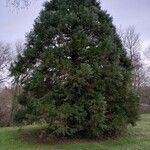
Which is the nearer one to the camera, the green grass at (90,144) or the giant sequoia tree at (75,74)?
the green grass at (90,144)

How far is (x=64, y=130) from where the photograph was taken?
48.7 ft

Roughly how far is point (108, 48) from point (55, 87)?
9.57 ft

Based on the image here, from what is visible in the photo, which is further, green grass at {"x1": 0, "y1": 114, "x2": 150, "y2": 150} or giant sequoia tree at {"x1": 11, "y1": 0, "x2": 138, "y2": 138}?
giant sequoia tree at {"x1": 11, "y1": 0, "x2": 138, "y2": 138}

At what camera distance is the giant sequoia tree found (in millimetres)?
15133

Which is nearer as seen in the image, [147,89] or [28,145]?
[28,145]

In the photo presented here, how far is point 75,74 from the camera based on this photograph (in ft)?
49.9

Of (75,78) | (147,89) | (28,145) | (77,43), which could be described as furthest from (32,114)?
(147,89)

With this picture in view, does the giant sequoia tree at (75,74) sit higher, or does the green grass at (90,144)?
the giant sequoia tree at (75,74)

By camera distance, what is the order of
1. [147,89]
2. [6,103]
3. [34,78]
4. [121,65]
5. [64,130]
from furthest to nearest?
1. [147,89]
2. [6,103]
3. [121,65]
4. [34,78]
5. [64,130]

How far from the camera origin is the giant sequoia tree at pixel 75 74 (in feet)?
49.6

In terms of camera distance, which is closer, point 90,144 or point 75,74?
point 75,74

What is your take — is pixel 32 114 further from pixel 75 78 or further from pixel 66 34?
pixel 66 34

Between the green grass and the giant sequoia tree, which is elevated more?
the giant sequoia tree

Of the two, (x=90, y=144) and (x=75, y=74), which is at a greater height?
(x=75, y=74)
